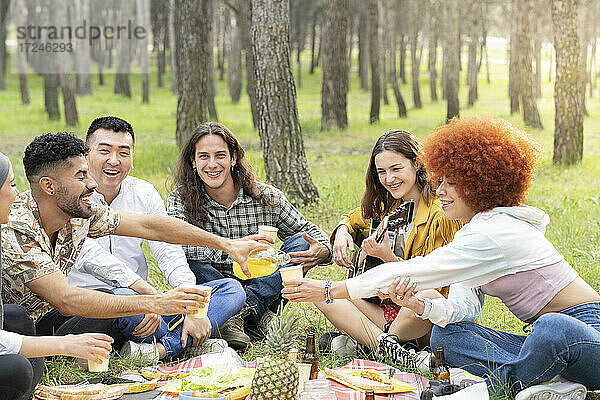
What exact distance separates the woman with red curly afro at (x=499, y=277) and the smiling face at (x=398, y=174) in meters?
0.63

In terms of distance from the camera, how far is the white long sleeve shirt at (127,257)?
15.5ft

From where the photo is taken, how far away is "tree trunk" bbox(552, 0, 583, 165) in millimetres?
11641

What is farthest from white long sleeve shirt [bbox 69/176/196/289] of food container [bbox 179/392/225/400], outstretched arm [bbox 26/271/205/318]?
food container [bbox 179/392/225/400]

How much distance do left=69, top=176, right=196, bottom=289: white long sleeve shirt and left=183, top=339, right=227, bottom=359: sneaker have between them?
0.41 m

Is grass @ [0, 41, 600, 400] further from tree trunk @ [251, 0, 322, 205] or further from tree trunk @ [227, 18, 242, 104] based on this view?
tree trunk @ [227, 18, 242, 104]

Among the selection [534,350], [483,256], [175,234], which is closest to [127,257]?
[175,234]

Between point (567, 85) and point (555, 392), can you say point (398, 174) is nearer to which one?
point (555, 392)

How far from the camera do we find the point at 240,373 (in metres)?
3.93

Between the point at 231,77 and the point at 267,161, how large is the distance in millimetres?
19771

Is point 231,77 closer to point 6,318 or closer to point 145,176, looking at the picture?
point 145,176

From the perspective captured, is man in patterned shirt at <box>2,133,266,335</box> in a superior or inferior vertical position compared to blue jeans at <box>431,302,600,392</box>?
superior

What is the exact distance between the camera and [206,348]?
4676 mm

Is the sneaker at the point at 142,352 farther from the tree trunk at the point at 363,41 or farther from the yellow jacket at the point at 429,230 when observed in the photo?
the tree trunk at the point at 363,41

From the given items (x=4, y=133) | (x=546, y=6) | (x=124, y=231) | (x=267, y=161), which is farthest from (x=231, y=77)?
(x=124, y=231)
